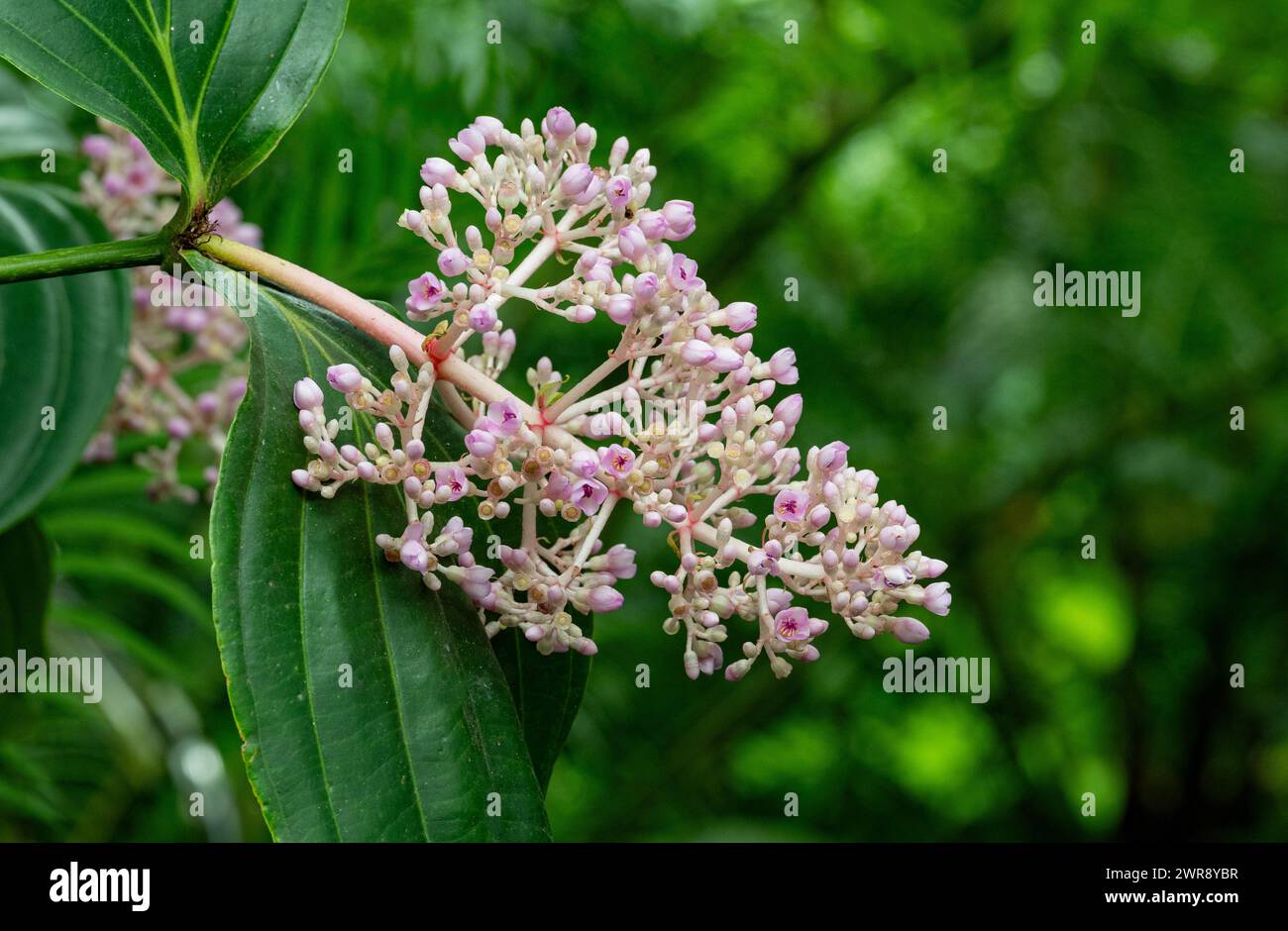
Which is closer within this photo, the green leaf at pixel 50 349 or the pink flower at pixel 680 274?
the pink flower at pixel 680 274

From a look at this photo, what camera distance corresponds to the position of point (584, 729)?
74.1 inches

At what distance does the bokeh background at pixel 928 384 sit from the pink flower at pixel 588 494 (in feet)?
2.30

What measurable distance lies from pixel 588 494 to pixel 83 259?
259 mm

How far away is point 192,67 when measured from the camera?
61 centimetres

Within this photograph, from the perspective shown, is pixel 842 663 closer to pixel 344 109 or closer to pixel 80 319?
pixel 344 109

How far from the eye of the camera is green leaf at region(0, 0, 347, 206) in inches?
23.1

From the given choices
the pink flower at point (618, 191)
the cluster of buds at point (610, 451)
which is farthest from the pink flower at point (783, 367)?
the pink flower at point (618, 191)

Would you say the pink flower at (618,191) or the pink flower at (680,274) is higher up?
the pink flower at (618,191)

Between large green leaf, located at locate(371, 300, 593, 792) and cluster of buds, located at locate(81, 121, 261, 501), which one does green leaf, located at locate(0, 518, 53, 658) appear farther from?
large green leaf, located at locate(371, 300, 593, 792)

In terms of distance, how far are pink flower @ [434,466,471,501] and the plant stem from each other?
17 cm

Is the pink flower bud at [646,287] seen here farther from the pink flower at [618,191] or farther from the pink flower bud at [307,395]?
the pink flower bud at [307,395]

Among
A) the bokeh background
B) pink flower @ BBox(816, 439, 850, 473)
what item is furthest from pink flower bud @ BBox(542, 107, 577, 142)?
the bokeh background

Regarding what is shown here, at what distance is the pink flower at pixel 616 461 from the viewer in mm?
539

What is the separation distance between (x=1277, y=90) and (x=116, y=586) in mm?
2444
